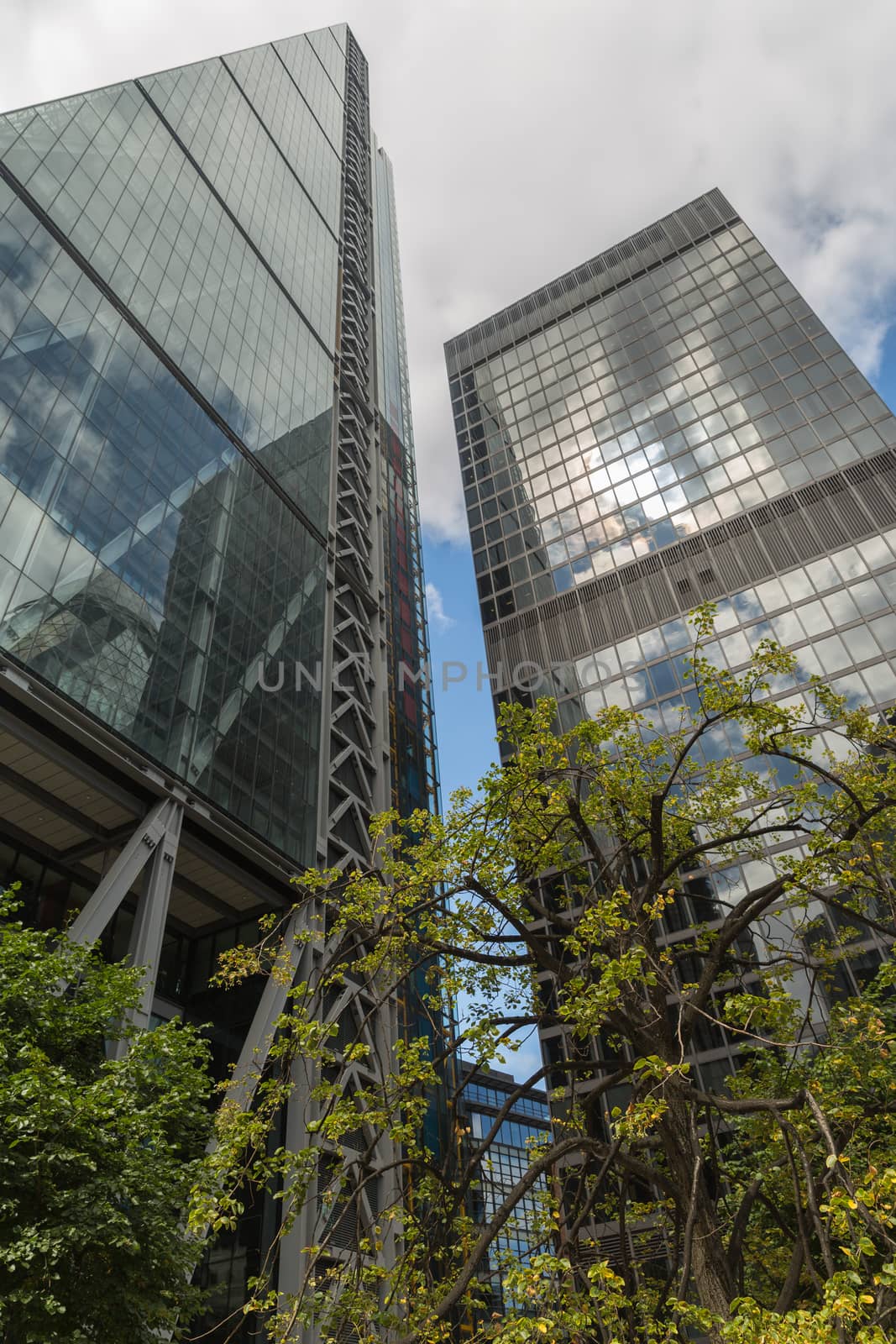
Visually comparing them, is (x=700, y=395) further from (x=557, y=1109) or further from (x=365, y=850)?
(x=557, y=1109)

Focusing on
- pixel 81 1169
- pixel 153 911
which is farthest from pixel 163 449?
pixel 81 1169

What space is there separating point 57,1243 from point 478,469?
2161 inches

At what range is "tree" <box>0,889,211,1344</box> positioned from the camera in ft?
37.3

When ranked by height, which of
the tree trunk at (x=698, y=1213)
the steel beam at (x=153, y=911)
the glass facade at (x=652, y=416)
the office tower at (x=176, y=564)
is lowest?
the tree trunk at (x=698, y=1213)

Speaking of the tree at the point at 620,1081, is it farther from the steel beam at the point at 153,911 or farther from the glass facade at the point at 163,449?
the glass facade at the point at 163,449

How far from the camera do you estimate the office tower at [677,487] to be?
4144 centimetres

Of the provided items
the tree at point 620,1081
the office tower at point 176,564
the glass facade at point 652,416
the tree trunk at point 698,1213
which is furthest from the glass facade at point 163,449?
the tree trunk at point 698,1213

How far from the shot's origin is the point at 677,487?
4991cm

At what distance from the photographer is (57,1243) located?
36.3 feet

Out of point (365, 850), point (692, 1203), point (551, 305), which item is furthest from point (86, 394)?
point (551, 305)

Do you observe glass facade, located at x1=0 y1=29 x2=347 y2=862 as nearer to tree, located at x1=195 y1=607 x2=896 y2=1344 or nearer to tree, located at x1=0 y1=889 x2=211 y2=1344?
tree, located at x1=0 y1=889 x2=211 y2=1344

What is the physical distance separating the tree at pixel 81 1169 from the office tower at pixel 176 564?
5715 millimetres

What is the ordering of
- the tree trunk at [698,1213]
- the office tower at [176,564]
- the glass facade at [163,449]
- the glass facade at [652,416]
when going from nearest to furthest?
1. the tree trunk at [698,1213]
2. the office tower at [176,564]
3. the glass facade at [163,449]
4. the glass facade at [652,416]

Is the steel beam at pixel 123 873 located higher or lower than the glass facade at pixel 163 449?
lower
